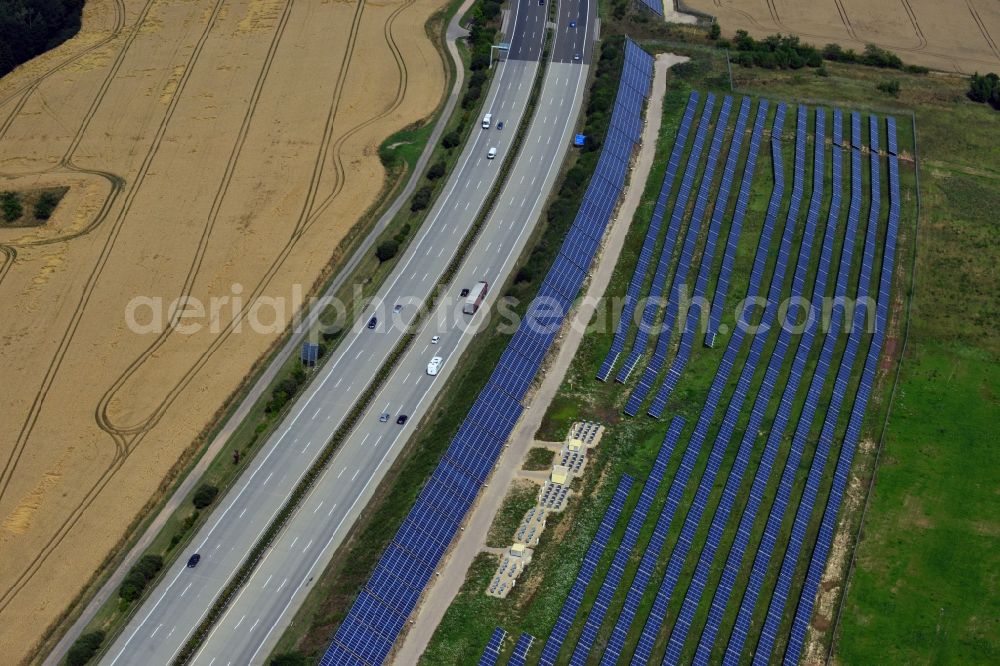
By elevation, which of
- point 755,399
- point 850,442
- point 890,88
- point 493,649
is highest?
point 890,88

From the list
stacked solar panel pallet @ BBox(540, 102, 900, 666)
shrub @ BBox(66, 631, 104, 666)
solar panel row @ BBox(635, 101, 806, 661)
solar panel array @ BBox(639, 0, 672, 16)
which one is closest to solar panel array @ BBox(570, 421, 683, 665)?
stacked solar panel pallet @ BBox(540, 102, 900, 666)

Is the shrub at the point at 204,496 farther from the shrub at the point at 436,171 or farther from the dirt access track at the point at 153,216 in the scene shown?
the shrub at the point at 436,171

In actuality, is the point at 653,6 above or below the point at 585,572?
above

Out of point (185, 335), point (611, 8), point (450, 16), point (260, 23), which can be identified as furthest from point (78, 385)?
point (611, 8)

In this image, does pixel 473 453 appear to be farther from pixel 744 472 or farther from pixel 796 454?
pixel 796 454

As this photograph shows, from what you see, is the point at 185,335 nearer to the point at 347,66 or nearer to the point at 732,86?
the point at 347,66

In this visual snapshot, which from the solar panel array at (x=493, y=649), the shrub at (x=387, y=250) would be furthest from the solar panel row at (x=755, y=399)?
the shrub at (x=387, y=250)

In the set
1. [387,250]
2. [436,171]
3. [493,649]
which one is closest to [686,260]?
[436,171]

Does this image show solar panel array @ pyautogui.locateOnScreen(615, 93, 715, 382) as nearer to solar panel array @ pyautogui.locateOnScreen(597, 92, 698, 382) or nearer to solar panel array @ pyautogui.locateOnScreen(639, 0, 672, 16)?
solar panel array @ pyautogui.locateOnScreen(597, 92, 698, 382)
